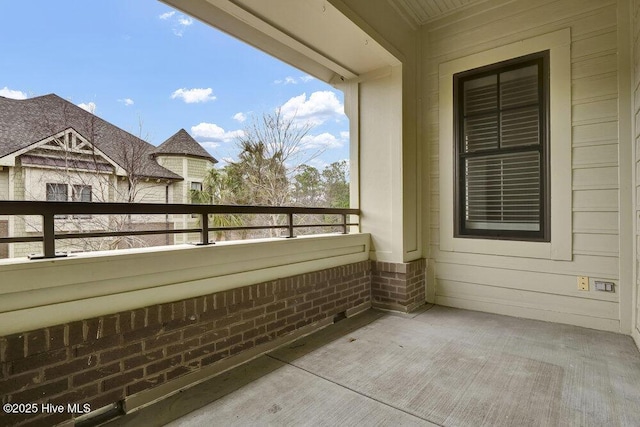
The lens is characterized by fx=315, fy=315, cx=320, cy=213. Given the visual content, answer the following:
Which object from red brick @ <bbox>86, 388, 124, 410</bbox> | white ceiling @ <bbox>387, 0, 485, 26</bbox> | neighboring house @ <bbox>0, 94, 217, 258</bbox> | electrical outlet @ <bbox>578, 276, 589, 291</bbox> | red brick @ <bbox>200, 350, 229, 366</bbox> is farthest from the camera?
white ceiling @ <bbox>387, 0, 485, 26</bbox>

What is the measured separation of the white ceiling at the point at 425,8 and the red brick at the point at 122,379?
375 centimetres

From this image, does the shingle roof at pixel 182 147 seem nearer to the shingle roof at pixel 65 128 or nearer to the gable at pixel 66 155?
the shingle roof at pixel 65 128

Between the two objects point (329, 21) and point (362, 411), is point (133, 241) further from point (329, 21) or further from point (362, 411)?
point (329, 21)

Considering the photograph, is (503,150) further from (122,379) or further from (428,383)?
(122,379)

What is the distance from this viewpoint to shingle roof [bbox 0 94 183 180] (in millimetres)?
1956

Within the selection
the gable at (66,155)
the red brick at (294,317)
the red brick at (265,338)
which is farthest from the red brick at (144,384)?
the gable at (66,155)

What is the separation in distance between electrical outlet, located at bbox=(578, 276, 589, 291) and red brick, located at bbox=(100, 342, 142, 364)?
356cm

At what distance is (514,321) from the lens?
3059 millimetres

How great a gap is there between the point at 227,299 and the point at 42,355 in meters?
0.94

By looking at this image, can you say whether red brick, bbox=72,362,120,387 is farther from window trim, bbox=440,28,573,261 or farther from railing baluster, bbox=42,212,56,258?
window trim, bbox=440,28,573,261

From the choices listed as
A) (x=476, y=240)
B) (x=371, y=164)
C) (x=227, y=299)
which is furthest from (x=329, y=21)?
(x=476, y=240)

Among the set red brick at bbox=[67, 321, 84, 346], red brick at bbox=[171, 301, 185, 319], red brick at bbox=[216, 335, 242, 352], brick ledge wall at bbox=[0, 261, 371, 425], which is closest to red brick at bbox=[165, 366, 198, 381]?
brick ledge wall at bbox=[0, 261, 371, 425]

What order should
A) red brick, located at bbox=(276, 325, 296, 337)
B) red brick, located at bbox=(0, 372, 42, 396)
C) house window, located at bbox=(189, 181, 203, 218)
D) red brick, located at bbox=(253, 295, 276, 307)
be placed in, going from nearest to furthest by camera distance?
red brick, located at bbox=(0, 372, 42, 396) → red brick, located at bbox=(253, 295, 276, 307) → red brick, located at bbox=(276, 325, 296, 337) → house window, located at bbox=(189, 181, 203, 218)

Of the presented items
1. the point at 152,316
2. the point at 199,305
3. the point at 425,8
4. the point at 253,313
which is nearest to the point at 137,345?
the point at 152,316
